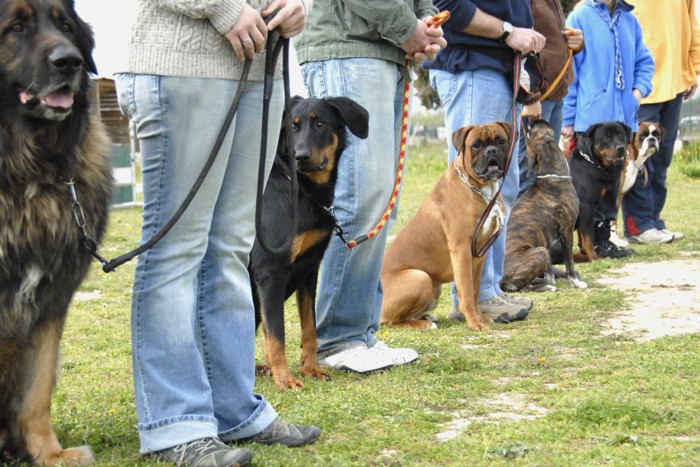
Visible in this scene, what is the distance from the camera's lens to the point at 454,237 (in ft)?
18.8

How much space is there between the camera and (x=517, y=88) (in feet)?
18.0

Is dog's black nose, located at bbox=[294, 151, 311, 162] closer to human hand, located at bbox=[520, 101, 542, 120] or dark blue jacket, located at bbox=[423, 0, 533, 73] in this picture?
dark blue jacket, located at bbox=[423, 0, 533, 73]

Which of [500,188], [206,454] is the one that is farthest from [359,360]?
[500,188]

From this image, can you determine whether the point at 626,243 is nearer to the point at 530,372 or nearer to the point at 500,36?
the point at 500,36

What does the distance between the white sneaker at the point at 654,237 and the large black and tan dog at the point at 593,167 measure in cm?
93

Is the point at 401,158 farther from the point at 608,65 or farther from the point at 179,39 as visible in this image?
the point at 608,65

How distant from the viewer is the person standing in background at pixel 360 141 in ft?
13.6

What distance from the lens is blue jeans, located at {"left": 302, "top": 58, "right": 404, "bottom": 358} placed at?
4207mm

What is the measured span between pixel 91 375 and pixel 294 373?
1036 mm

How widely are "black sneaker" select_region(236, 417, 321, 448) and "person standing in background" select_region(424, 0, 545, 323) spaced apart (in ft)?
9.45

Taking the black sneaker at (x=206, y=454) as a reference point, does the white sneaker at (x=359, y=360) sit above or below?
below

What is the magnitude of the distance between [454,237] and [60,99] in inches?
141

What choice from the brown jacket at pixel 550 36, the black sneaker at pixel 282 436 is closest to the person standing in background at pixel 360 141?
the black sneaker at pixel 282 436

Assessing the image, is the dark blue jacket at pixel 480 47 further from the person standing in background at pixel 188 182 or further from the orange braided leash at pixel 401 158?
the person standing in background at pixel 188 182
